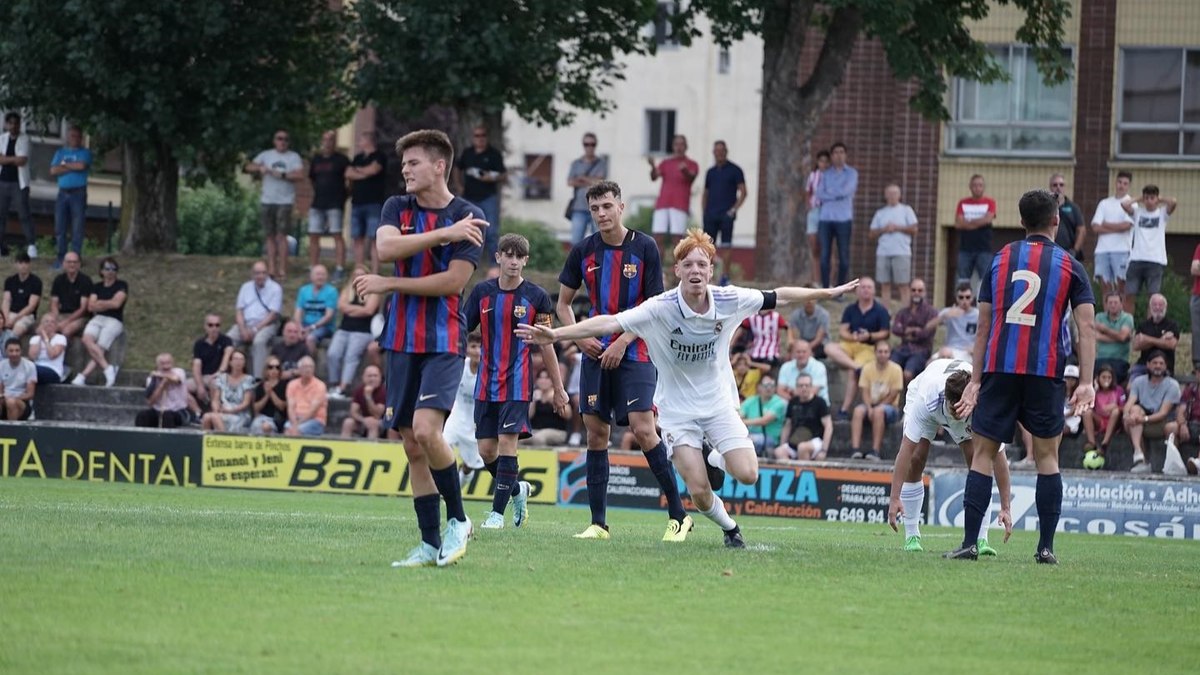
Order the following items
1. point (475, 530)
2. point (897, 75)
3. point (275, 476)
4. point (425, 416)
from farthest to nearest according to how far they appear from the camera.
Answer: point (897, 75), point (275, 476), point (475, 530), point (425, 416)

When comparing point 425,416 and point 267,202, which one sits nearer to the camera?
point 425,416

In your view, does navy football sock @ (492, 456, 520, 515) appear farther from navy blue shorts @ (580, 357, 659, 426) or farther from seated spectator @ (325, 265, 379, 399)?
seated spectator @ (325, 265, 379, 399)

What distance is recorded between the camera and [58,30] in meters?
28.7

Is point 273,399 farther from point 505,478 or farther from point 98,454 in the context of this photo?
point 505,478

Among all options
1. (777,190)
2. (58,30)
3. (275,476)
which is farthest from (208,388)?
(777,190)

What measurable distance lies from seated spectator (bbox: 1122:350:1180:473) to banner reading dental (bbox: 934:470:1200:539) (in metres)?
1.66

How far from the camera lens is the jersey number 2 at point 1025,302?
10.7 m

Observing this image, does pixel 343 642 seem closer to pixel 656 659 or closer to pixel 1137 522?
pixel 656 659

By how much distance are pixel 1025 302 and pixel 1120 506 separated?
9.99 metres

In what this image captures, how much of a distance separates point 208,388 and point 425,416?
52.9ft

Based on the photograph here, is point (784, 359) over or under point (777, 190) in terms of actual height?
under

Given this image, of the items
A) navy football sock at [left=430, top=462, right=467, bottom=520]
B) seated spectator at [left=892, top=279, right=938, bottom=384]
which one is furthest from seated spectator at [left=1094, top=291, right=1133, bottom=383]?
navy football sock at [left=430, top=462, right=467, bottom=520]

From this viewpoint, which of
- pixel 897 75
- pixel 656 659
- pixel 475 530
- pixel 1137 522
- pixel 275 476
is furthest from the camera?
pixel 897 75

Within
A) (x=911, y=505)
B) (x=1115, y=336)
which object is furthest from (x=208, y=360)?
(x=911, y=505)
